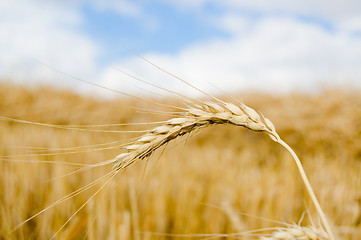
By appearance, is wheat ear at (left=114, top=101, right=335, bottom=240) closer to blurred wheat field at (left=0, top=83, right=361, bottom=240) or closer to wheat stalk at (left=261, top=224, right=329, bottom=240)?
blurred wheat field at (left=0, top=83, right=361, bottom=240)

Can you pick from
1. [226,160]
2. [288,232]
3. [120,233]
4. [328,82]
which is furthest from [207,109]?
[328,82]

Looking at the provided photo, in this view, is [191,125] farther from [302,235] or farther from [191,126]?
[302,235]

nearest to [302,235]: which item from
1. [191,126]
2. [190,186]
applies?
[191,126]

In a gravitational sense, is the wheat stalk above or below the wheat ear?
below

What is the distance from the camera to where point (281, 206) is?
6.91ft

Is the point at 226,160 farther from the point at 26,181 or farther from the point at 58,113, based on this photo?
the point at 58,113

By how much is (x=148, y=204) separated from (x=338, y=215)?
136 cm

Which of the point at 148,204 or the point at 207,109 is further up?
the point at 207,109

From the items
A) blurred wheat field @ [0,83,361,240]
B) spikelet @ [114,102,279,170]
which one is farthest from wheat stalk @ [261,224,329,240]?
spikelet @ [114,102,279,170]

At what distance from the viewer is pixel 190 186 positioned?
7.36 ft

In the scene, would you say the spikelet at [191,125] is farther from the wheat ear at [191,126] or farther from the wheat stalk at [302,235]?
the wheat stalk at [302,235]

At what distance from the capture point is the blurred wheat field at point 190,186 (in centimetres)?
151

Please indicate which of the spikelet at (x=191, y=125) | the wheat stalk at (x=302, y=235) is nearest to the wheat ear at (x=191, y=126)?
the spikelet at (x=191, y=125)

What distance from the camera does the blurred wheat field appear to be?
1.51m
